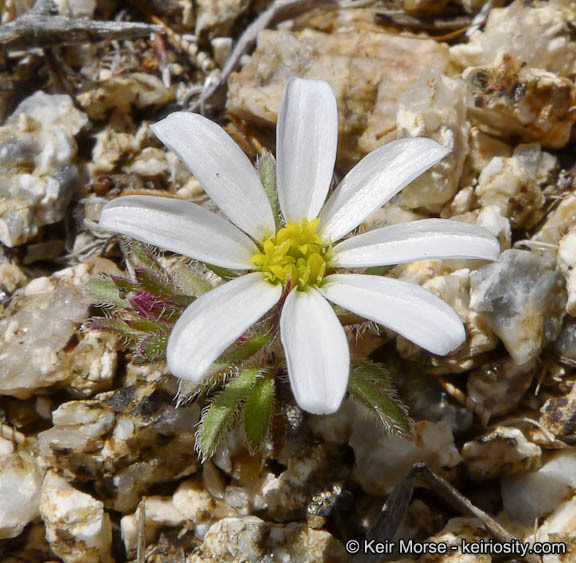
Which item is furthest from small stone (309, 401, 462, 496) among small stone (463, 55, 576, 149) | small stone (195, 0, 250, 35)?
small stone (195, 0, 250, 35)

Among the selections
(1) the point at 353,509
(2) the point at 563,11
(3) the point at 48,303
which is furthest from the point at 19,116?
(2) the point at 563,11

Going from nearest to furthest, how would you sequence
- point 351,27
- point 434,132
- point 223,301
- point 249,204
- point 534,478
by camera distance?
1. point 223,301
2. point 249,204
3. point 534,478
4. point 434,132
5. point 351,27

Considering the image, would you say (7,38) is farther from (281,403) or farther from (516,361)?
(516,361)

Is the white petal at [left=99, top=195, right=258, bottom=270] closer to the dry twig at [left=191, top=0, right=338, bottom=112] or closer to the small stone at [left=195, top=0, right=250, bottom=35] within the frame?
the dry twig at [left=191, top=0, right=338, bottom=112]

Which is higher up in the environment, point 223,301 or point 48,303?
point 223,301

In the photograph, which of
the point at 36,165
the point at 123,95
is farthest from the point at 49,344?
the point at 123,95

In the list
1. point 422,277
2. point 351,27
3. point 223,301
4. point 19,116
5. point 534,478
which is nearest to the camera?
point 223,301

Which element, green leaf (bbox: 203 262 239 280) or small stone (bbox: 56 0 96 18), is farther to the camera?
small stone (bbox: 56 0 96 18)
